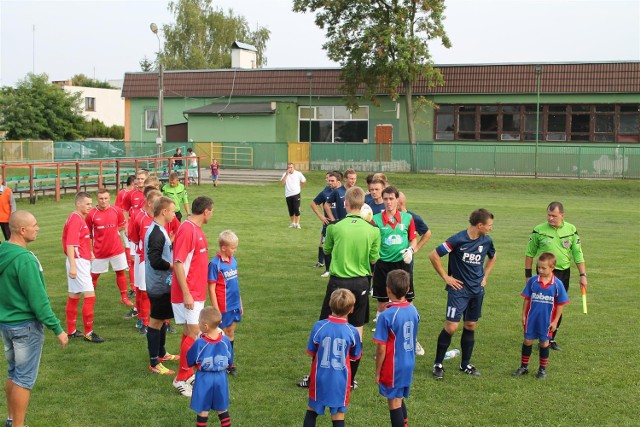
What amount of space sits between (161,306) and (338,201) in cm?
555

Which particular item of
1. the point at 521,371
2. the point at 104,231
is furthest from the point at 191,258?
the point at 521,371

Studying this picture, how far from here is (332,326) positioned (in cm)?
605

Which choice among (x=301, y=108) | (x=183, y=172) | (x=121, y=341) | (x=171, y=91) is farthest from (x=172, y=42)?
(x=121, y=341)

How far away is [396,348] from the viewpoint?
20.7 ft

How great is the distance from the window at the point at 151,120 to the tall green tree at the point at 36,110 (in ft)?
42.6

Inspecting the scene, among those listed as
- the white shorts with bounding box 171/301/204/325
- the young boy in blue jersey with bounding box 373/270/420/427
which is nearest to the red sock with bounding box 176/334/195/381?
the white shorts with bounding box 171/301/204/325

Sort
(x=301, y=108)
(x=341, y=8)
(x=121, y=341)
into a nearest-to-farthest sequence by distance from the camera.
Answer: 1. (x=121, y=341)
2. (x=341, y=8)
3. (x=301, y=108)

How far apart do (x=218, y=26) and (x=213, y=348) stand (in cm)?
6899

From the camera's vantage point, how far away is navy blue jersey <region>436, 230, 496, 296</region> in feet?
26.3

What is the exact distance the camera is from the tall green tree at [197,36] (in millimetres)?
70125

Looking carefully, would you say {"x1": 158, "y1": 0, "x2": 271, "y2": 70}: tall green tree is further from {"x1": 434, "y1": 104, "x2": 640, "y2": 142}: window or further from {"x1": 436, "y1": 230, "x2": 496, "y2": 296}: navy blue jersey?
{"x1": 436, "y1": 230, "x2": 496, "y2": 296}: navy blue jersey

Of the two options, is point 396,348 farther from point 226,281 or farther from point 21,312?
point 21,312

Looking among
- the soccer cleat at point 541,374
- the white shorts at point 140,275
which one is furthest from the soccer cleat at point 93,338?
the soccer cleat at point 541,374

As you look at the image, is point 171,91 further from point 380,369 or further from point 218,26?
point 380,369
